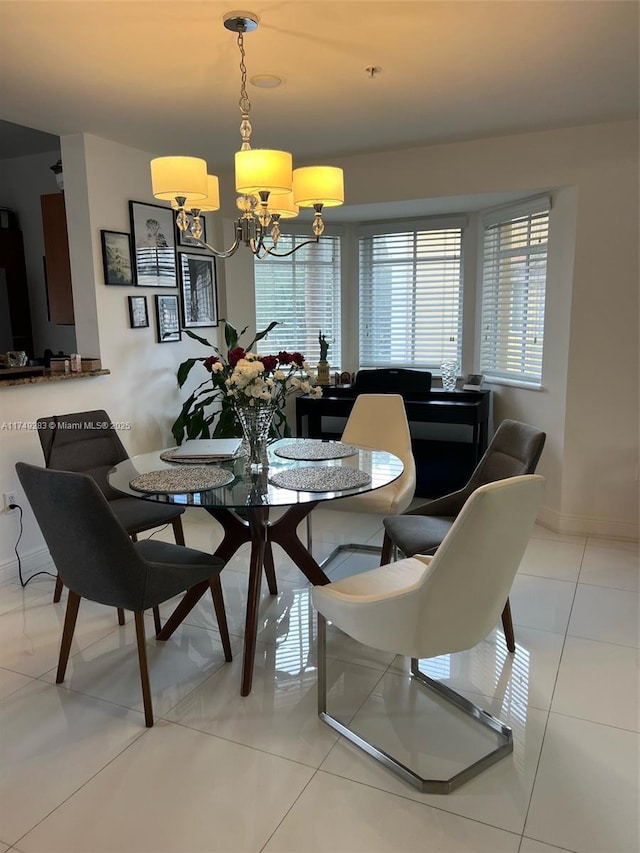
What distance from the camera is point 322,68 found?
2.51 meters

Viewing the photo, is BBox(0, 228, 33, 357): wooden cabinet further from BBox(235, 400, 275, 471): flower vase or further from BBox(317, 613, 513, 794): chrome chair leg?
BBox(317, 613, 513, 794): chrome chair leg

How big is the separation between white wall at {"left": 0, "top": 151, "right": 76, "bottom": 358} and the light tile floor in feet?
9.30

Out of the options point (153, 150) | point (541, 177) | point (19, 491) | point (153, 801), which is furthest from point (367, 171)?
point (153, 801)

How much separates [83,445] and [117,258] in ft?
4.15

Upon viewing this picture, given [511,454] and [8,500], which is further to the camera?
[8,500]

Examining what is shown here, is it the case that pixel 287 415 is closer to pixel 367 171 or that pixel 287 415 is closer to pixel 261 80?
pixel 367 171

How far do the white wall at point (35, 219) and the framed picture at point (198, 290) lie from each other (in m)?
1.33

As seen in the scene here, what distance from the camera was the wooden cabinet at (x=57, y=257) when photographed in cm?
361

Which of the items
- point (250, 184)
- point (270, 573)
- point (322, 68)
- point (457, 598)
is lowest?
point (270, 573)

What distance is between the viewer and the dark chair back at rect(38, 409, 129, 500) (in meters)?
2.90

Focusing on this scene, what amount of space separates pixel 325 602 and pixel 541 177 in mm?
2902

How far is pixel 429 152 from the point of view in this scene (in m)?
3.79

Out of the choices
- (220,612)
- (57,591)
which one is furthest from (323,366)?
(220,612)

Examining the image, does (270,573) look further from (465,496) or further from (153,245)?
(153,245)
